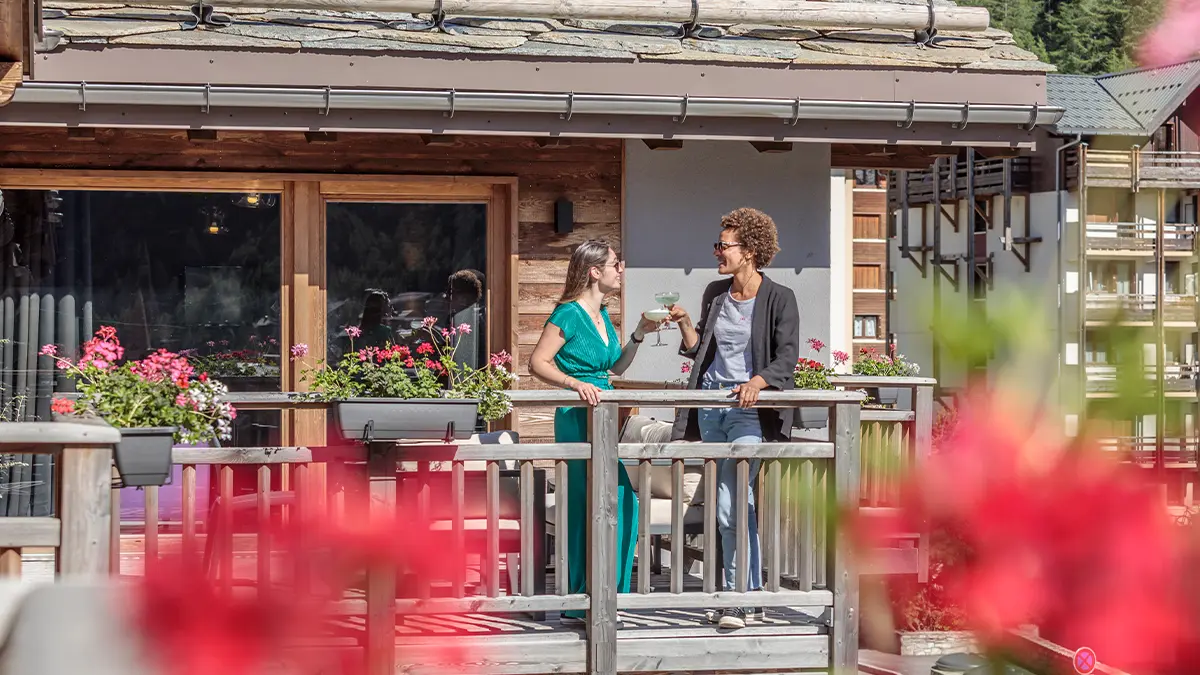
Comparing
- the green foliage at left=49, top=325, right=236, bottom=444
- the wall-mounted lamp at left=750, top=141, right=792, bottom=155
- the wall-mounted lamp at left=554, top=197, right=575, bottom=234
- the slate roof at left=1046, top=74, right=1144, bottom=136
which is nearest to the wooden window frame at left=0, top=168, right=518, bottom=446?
the wall-mounted lamp at left=554, top=197, right=575, bottom=234

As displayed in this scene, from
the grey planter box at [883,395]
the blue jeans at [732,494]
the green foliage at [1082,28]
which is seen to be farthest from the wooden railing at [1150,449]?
the grey planter box at [883,395]


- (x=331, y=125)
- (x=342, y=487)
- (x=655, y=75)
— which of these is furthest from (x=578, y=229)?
(x=342, y=487)

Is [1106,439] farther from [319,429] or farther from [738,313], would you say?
[319,429]

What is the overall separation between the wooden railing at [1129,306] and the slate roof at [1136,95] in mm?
132

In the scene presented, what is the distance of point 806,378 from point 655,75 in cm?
176

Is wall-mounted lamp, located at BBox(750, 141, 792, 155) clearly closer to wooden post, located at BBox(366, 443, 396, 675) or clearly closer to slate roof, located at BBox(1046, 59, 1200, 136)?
wooden post, located at BBox(366, 443, 396, 675)

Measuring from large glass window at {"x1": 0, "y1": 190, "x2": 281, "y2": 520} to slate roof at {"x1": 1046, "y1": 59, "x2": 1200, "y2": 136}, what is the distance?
687 cm

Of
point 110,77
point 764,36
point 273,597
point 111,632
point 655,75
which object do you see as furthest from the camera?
point 764,36

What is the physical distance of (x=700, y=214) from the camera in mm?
8055

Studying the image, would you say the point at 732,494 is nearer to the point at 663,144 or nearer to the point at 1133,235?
the point at 663,144

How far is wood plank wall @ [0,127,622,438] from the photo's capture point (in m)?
7.62

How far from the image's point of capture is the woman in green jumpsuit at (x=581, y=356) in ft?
18.4

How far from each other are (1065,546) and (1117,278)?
0.56 feet

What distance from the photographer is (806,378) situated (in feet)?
25.4
